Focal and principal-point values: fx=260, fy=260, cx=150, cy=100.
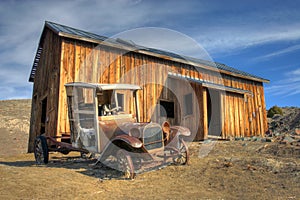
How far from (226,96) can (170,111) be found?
3.60 metres

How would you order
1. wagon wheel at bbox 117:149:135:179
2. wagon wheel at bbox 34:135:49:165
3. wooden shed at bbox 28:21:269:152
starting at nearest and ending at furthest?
wagon wheel at bbox 117:149:135:179 → wagon wheel at bbox 34:135:49:165 → wooden shed at bbox 28:21:269:152

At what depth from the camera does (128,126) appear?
6.93 m

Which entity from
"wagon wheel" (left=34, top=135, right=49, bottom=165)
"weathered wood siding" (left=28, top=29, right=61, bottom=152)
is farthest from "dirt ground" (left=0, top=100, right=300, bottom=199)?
"weathered wood siding" (left=28, top=29, right=61, bottom=152)

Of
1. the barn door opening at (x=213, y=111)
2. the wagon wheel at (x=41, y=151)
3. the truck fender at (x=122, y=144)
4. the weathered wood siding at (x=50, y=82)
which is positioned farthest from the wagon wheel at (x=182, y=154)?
the barn door opening at (x=213, y=111)

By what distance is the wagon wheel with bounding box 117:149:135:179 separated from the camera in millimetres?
6191

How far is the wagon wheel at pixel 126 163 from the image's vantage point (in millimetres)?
6191

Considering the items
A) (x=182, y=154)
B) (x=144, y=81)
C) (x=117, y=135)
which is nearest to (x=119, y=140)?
(x=117, y=135)

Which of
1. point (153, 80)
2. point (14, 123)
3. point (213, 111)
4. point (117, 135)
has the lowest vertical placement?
point (117, 135)

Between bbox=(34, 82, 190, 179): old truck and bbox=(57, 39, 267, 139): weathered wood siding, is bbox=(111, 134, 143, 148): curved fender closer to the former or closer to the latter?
bbox=(34, 82, 190, 179): old truck

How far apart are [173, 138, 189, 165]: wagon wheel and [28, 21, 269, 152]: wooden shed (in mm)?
5935

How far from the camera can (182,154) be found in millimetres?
8094

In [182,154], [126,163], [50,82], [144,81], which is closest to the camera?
[126,163]

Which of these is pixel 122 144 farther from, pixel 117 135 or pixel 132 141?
pixel 132 141

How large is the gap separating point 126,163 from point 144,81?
908 centimetres
